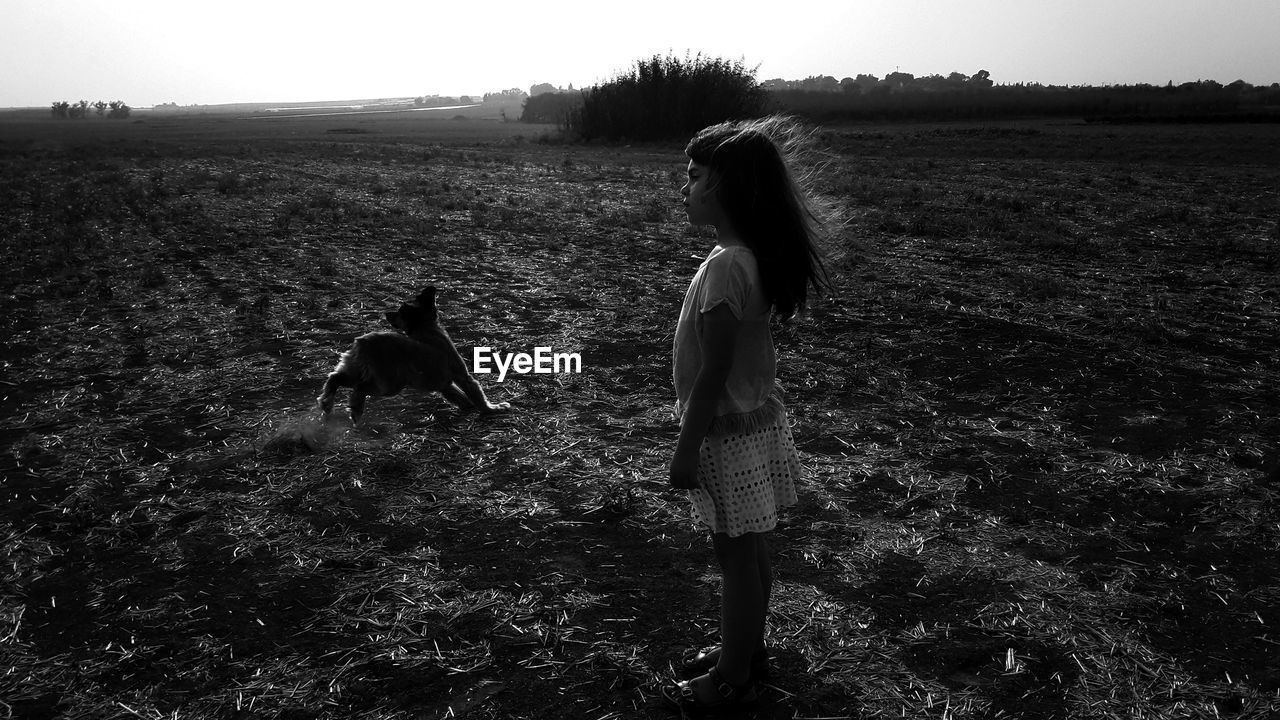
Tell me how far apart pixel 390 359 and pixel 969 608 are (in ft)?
12.5

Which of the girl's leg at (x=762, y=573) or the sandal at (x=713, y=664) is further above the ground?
the girl's leg at (x=762, y=573)

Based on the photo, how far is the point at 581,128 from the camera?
39594 mm

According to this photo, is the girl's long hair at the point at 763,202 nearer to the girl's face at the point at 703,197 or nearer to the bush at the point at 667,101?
the girl's face at the point at 703,197

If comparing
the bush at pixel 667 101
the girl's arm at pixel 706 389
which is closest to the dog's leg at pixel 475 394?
the girl's arm at pixel 706 389

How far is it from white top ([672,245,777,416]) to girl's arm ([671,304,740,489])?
0.05 m

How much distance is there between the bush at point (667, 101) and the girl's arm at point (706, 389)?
3709 centimetres

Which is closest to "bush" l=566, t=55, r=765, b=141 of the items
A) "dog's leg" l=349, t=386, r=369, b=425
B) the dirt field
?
the dirt field

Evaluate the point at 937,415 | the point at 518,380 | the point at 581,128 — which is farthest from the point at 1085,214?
the point at 581,128

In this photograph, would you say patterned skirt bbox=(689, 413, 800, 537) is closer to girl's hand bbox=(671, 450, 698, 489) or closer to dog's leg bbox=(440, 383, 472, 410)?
girl's hand bbox=(671, 450, 698, 489)

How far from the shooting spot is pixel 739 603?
2.80 m

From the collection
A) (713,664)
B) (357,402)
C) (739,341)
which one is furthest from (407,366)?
(739,341)

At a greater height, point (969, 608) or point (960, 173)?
point (960, 173)

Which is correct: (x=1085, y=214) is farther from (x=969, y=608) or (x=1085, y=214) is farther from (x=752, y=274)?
(x=752, y=274)

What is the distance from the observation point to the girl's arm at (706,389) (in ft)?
8.25
